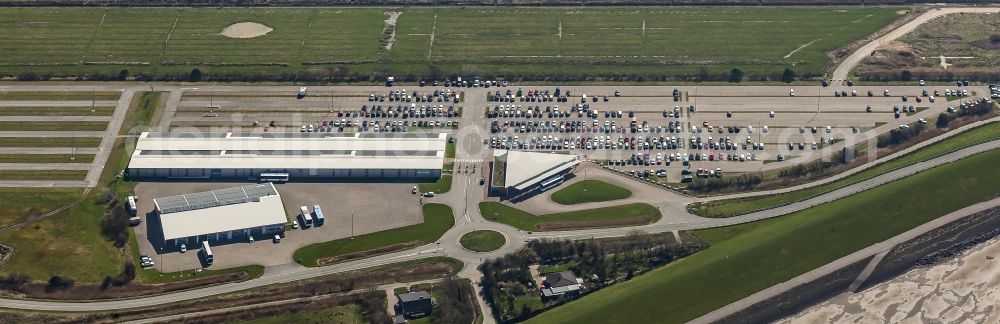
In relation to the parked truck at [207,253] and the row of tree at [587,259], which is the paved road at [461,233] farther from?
the parked truck at [207,253]

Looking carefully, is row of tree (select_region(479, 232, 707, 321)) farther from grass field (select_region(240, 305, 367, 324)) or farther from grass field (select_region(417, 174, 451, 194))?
grass field (select_region(417, 174, 451, 194))

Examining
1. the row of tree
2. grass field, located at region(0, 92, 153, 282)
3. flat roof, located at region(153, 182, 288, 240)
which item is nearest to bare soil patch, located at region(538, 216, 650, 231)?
the row of tree

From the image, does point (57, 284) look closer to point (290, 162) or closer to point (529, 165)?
point (290, 162)

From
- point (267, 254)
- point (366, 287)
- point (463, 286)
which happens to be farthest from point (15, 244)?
point (463, 286)

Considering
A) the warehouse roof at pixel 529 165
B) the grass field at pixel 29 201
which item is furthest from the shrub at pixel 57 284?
the warehouse roof at pixel 529 165

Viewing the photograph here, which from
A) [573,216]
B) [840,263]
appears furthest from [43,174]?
[840,263]
